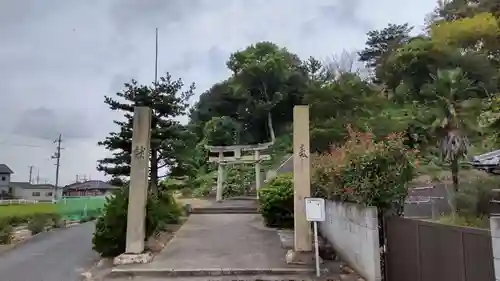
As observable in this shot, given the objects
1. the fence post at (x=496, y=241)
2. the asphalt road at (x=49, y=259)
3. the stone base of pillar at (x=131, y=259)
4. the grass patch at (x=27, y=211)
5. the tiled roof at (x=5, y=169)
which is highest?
the tiled roof at (x=5, y=169)

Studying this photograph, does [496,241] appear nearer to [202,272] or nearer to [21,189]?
[202,272]

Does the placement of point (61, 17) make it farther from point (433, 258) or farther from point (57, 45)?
point (433, 258)

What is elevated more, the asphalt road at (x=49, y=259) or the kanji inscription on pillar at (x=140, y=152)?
the kanji inscription on pillar at (x=140, y=152)

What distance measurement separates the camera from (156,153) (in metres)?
11.3

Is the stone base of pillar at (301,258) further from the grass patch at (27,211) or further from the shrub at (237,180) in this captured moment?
the shrub at (237,180)

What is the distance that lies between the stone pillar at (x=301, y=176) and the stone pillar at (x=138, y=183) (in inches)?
114

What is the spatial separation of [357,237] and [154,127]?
690 centimetres

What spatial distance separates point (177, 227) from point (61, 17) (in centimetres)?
668

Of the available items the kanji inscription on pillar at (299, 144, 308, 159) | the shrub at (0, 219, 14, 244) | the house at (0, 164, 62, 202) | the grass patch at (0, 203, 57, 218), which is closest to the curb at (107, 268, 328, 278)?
the kanji inscription on pillar at (299, 144, 308, 159)

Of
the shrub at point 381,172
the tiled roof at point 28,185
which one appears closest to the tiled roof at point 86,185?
the tiled roof at point 28,185

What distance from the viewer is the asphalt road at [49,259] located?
7.55 metres

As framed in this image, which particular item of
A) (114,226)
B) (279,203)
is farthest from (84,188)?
(114,226)

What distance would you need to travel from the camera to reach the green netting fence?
18094 mm

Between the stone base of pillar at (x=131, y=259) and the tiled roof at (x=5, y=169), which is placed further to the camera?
the tiled roof at (x=5, y=169)
